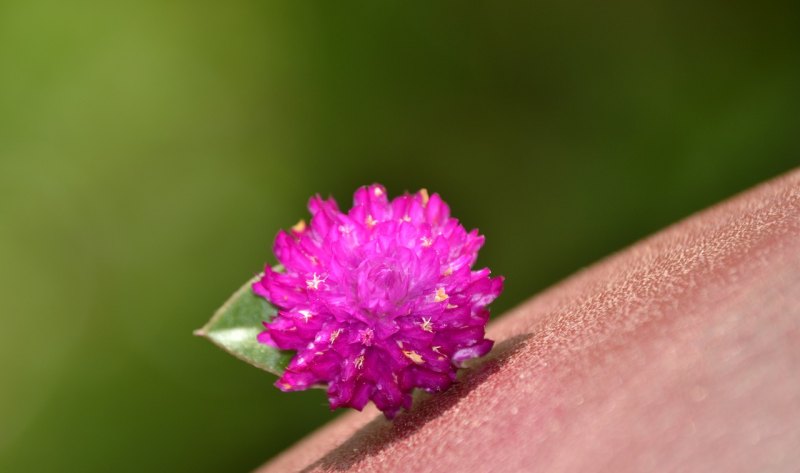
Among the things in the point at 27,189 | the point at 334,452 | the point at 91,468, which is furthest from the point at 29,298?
the point at 334,452

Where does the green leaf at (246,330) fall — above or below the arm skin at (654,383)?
above

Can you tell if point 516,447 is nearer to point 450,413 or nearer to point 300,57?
point 450,413

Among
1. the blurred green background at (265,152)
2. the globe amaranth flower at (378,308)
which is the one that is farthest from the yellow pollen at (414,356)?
the blurred green background at (265,152)

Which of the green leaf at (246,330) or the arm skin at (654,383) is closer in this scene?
the arm skin at (654,383)

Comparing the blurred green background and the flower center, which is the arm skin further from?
the blurred green background

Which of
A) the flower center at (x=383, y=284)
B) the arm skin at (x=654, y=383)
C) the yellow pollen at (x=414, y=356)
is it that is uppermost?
the flower center at (x=383, y=284)

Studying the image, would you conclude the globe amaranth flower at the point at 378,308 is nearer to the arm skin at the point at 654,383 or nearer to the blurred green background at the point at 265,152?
the arm skin at the point at 654,383
